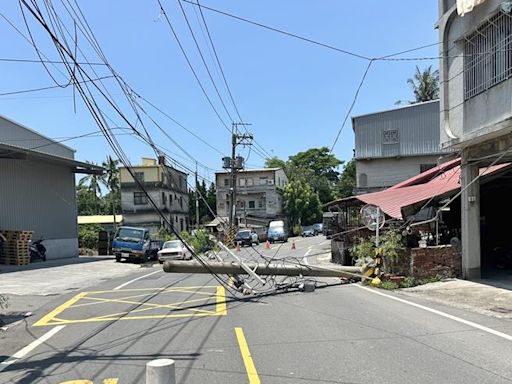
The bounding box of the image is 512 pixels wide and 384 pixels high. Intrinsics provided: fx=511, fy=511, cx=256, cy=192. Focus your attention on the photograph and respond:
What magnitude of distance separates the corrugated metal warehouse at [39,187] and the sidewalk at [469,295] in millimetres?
21455

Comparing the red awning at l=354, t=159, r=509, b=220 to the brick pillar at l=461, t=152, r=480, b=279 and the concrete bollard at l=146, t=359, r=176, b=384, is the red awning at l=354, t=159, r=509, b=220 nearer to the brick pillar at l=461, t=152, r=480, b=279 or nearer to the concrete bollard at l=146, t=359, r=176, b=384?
the brick pillar at l=461, t=152, r=480, b=279

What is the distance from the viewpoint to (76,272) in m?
24.4

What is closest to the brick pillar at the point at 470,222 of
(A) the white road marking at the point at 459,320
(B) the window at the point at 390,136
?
(A) the white road marking at the point at 459,320

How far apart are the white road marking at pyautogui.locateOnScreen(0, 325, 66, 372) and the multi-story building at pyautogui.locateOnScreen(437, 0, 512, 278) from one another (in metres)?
10.9

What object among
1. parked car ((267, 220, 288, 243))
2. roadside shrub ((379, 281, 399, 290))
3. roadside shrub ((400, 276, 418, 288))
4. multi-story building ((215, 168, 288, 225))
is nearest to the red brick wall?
roadside shrub ((400, 276, 418, 288))

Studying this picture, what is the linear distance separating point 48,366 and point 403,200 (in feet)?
43.6

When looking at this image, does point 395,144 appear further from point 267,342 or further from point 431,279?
point 267,342

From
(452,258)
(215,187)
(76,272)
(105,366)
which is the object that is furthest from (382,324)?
(215,187)

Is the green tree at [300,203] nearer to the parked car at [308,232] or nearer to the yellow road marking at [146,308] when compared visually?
the parked car at [308,232]

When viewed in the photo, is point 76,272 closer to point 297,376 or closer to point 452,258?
point 452,258

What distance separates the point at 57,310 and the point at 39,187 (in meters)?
23.3

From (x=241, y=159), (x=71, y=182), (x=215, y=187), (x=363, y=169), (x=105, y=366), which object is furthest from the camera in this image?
(x=215, y=187)

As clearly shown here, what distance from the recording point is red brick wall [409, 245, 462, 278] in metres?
15.0

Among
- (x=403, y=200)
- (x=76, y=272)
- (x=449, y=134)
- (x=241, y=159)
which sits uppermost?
(x=241, y=159)
